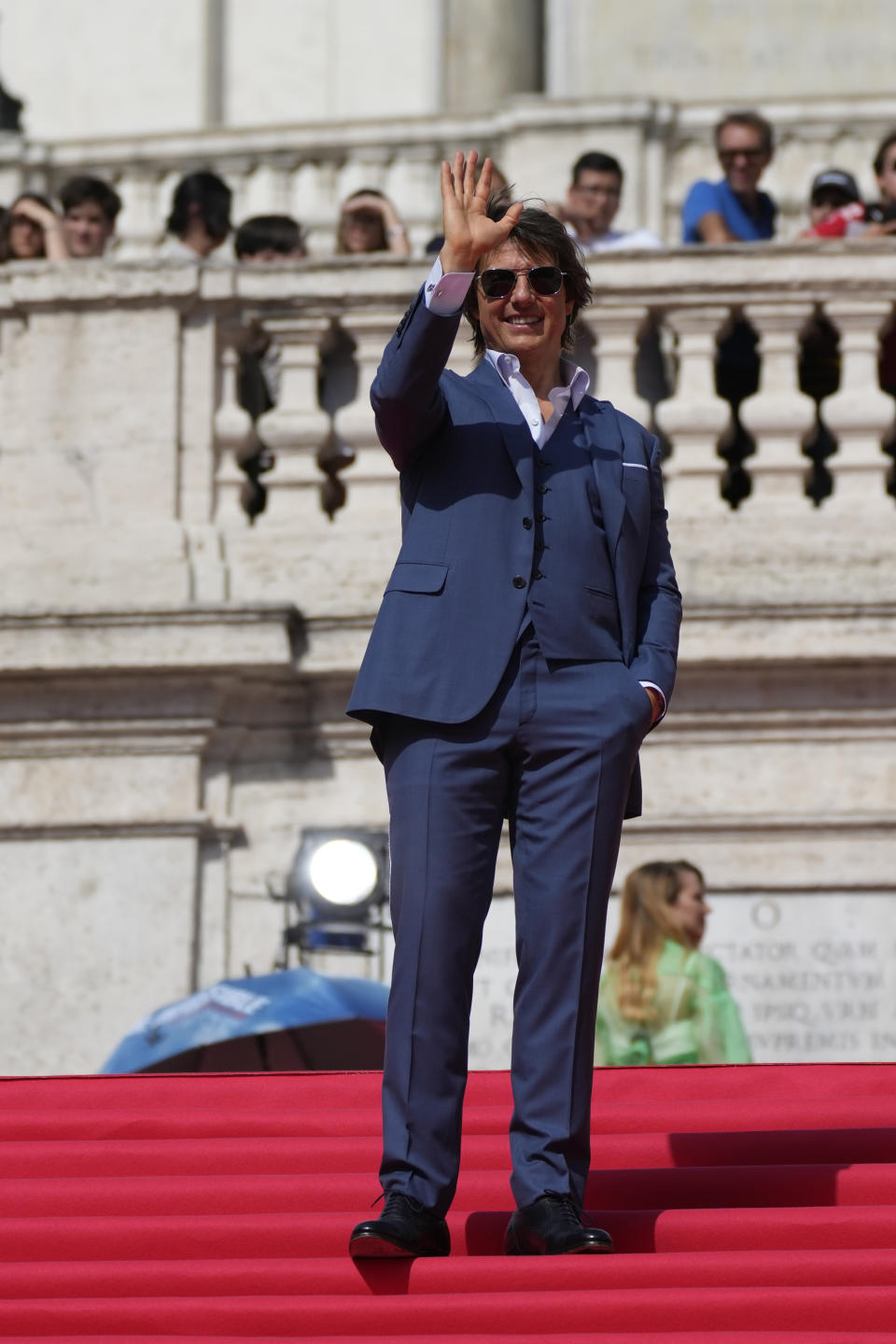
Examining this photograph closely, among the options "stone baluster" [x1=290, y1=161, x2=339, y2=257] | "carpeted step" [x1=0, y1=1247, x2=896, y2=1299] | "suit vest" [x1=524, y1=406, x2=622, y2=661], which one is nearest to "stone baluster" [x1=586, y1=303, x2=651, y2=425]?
"stone baluster" [x1=290, y1=161, x2=339, y2=257]

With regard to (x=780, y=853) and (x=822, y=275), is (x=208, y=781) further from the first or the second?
(x=822, y=275)

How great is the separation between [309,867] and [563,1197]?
384 centimetres

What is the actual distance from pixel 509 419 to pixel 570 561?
29 centimetres

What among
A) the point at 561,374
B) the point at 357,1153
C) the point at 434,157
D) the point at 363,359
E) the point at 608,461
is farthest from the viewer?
the point at 434,157

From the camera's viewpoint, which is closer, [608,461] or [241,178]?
[608,461]

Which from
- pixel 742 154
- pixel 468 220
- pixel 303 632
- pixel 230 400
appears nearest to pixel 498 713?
pixel 468 220

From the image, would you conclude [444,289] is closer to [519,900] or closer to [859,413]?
[519,900]

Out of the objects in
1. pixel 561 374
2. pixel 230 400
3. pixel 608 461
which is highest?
pixel 230 400

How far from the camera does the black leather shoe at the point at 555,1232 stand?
4.40 meters

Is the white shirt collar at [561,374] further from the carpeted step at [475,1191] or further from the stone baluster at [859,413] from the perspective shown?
the stone baluster at [859,413]

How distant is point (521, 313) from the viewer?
4727 mm

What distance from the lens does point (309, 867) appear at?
27.0 ft

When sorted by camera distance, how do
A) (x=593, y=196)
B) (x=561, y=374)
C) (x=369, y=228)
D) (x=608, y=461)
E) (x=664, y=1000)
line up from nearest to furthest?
(x=608, y=461)
(x=561, y=374)
(x=664, y=1000)
(x=593, y=196)
(x=369, y=228)

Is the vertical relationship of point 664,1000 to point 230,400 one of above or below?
below
